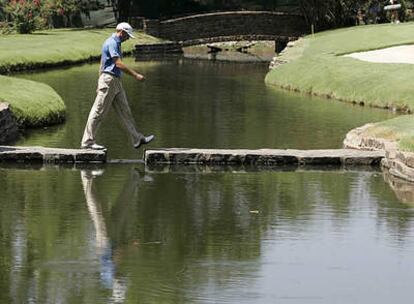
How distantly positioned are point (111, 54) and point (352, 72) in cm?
1548

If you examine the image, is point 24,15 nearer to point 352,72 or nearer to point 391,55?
point 391,55

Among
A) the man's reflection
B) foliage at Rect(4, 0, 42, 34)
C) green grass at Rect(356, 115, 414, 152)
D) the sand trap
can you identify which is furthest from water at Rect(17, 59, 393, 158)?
A: foliage at Rect(4, 0, 42, 34)

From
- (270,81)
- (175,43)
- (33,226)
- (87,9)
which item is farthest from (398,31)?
(33,226)

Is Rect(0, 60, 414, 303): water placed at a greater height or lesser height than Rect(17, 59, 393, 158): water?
lesser

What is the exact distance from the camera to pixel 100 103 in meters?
16.6

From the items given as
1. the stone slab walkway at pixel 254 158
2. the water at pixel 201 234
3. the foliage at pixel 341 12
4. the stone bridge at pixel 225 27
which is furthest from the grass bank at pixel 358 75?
the stone bridge at pixel 225 27

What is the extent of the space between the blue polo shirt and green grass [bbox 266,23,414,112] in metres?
9.79

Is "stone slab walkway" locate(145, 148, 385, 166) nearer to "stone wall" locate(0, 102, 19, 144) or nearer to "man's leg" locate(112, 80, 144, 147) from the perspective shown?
"man's leg" locate(112, 80, 144, 147)

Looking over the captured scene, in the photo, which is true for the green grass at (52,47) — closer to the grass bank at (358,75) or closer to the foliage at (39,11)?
the foliage at (39,11)

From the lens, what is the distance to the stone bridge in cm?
5556

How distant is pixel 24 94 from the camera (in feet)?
73.8

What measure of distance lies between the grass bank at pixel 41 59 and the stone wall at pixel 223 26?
146cm

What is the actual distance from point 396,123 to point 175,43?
118ft

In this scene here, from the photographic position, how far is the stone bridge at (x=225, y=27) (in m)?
55.6
